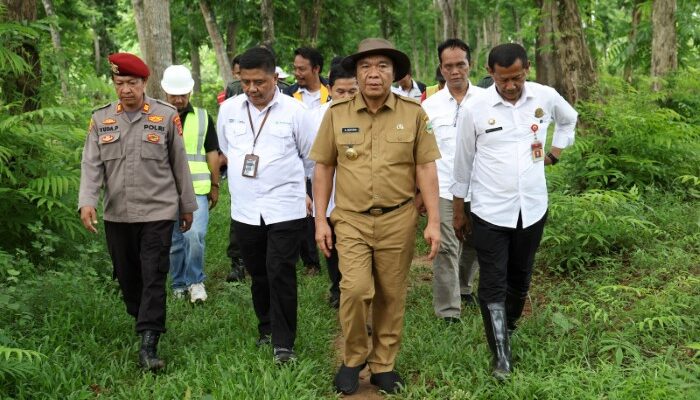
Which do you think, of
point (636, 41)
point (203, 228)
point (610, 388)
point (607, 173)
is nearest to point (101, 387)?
point (203, 228)

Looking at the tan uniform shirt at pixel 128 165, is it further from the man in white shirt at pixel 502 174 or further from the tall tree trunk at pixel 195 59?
the tall tree trunk at pixel 195 59

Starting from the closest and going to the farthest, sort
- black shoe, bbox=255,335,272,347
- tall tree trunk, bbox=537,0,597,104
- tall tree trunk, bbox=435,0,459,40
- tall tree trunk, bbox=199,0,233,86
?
black shoe, bbox=255,335,272,347, tall tree trunk, bbox=537,0,597,104, tall tree trunk, bbox=435,0,459,40, tall tree trunk, bbox=199,0,233,86

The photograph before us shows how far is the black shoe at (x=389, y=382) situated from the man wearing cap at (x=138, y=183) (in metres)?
1.61

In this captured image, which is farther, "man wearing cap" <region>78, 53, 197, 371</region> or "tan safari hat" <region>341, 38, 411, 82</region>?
"man wearing cap" <region>78, 53, 197, 371</region>

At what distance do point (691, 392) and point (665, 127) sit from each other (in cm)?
550

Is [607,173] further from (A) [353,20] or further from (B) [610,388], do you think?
(A) [353,20]

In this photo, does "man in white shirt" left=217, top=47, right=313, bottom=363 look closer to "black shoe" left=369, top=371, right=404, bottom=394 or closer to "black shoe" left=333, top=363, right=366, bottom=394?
"black shoe" left=333, top=363, right=366, bottom=394

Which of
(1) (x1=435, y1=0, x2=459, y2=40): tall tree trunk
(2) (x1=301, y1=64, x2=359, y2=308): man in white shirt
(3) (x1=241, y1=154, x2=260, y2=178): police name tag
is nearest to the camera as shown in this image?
(3) (x1=241, y1=154, x2=260, y2=178): police name tag

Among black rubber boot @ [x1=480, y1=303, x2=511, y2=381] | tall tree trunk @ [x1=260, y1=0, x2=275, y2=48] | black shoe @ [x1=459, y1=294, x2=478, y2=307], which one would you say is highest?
tall tree trunk @ [x1=260, y1=0, x2=275, y2=48]

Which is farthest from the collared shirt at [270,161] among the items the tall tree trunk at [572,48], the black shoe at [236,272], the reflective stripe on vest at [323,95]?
the tall tree trunk at [572,48]

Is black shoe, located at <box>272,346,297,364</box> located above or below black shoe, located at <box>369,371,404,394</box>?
above

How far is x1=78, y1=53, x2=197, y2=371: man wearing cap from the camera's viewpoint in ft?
16.1

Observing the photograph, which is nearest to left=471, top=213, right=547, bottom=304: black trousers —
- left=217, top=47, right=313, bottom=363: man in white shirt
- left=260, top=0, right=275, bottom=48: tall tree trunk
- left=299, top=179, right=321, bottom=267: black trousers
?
left=217, top=47, right=313, bottom=363: man in white shirt

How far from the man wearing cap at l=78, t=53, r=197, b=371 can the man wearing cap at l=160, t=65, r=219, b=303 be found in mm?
1261
